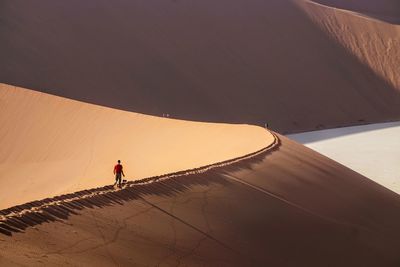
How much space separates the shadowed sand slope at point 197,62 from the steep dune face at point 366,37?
1.91 ft

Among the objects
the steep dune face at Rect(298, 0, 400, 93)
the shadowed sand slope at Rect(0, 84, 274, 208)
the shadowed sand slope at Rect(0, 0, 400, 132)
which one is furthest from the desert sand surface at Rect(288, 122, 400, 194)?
the steep dune face at Rect(298, 0, 400, 93)

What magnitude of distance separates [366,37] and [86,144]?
34.7 meters

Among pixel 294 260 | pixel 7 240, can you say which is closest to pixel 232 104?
pixel 294 260

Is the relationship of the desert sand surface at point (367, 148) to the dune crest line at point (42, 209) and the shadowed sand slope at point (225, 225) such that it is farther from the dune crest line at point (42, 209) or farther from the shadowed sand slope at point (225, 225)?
the dune crest line at point (42, 209)

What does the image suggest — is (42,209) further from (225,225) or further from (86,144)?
(86,144)

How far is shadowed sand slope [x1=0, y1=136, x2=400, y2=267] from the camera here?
512 centimetres

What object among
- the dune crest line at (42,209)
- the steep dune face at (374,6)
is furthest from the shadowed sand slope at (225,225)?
the steep dune face at (374,6)

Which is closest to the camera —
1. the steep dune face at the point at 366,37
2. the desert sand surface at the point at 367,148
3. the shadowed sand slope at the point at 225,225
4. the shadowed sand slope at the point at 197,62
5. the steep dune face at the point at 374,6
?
the shadowed sand slope at the point at 225,225

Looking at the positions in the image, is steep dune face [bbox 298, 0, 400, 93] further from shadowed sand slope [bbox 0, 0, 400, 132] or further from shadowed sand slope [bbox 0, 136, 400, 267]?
shadowed sand slope [bbox 0, 136, 400, 267]

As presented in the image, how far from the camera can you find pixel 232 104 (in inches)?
1179

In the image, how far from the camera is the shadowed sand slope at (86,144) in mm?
11477

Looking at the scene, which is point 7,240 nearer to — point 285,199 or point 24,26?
point 285,199

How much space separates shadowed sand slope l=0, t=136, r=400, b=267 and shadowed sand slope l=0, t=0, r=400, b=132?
15.8 meters

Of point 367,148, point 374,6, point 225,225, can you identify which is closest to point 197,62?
point 367,148
